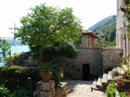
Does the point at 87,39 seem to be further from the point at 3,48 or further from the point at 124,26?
the point at 124,26

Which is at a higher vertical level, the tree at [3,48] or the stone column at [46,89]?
the tree at [3,48]

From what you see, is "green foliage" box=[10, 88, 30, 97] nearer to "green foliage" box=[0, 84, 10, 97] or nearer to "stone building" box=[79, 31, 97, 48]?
"green foliage" box=[0, 84, 10, 97]

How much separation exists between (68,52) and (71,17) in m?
2.81

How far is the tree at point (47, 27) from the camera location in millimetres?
21562

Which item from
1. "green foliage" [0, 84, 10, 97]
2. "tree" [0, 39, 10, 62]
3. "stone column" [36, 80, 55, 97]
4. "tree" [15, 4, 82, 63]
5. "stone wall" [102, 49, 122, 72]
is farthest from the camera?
"stone wall" [102, 49, 122, 72]

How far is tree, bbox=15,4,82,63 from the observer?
70.7 feet

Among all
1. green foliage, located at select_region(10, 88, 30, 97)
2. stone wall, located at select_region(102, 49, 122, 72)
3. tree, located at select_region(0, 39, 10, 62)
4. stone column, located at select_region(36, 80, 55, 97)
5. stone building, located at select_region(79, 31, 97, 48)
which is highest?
stone building, located at select_region(79, 31, 97, 48)

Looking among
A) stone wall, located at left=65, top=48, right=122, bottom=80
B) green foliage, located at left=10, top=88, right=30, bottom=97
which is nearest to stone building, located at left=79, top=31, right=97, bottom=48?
stone wall, located at left=65, top=48, right=122, bottom=80

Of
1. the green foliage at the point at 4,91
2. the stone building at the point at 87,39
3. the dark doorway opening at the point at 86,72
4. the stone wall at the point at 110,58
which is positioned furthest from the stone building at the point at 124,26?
the green foliage at the point at 4,91

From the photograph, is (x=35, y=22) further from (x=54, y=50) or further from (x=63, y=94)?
(x=63, y=94)

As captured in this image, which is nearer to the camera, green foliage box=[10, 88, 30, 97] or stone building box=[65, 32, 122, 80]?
Result: green foliage box=[10, 88, 30, 97]

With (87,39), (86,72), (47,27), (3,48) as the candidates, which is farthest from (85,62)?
(3,48)

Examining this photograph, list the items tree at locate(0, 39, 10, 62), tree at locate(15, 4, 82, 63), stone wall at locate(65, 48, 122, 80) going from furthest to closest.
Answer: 1. stone wall at locate(65, 48, 122, 80)
2. tree at locate(15, 4, 82, 63)
3. tree at locate(0, 39, 10, 62)

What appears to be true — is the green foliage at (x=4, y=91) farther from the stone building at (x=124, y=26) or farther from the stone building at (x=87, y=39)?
the stone building at (x=87, y=39)
